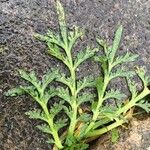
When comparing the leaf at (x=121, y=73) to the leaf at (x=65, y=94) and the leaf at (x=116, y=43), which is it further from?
the leaf at (x=65, y=94)

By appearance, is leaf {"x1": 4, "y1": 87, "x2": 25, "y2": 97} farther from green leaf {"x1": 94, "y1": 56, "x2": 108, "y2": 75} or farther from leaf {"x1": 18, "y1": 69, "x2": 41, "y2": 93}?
green leaf {"x1": 94, "y1": 56, "x2": 108, "y2": 75}

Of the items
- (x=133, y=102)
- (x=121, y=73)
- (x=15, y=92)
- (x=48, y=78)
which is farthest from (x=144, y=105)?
(x=15, y=92)

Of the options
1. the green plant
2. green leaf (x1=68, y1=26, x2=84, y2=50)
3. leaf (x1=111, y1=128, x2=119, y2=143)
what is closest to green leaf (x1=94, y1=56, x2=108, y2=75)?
the green plant

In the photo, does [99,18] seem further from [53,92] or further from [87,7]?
[53,92]

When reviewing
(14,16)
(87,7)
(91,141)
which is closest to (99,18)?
(87,7)

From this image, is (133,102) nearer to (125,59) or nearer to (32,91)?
(125,59)

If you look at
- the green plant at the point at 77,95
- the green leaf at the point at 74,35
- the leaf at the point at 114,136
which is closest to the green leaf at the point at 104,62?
the green plant at the point at 77,95
